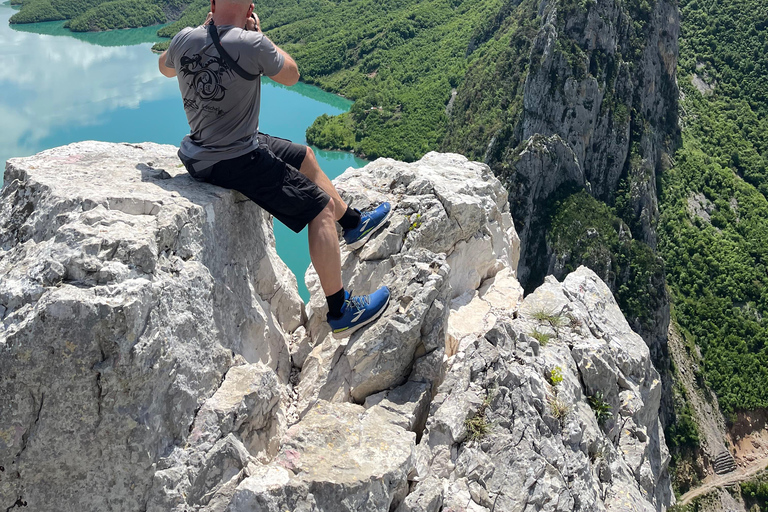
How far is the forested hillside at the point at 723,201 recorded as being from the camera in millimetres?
51531

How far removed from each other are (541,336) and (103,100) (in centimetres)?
7217

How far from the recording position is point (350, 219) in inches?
274

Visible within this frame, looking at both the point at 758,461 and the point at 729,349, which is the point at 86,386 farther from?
the point at 729,349

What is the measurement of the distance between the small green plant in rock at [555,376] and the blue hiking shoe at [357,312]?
2029mm

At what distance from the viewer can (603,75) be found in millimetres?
54469

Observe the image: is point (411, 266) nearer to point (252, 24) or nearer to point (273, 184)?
point (273, 184)

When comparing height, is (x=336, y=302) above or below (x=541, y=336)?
above

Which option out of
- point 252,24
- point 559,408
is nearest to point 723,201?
point 559,408

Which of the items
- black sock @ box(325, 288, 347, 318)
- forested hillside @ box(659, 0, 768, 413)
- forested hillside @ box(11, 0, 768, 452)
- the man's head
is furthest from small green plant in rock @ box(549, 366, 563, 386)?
forested hillside @ box(659, 0, 768, 413)

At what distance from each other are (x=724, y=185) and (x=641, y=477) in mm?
68218

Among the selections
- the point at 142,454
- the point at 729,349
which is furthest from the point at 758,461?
the point at 142,454

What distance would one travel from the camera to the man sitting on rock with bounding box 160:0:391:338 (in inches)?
200

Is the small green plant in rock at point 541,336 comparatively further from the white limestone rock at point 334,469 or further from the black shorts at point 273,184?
the black shorts at point 273,184

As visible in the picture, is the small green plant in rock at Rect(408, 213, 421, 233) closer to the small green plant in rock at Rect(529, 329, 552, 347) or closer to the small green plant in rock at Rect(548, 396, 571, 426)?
the small green plant in rock at Rect(529, 329, 552, 347)
